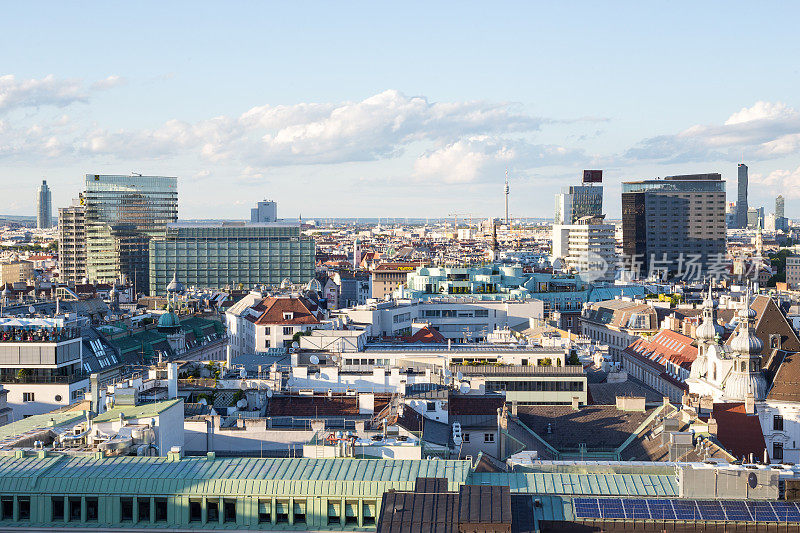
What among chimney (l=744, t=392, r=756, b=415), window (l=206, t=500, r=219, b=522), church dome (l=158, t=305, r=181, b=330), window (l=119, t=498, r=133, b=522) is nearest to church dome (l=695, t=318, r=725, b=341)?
chimney (l=744, t=392, r=756, b=415)

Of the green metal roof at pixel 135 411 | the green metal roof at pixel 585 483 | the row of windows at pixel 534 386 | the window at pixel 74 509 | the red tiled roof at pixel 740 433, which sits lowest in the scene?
the red tiled roof at pixel 740 433

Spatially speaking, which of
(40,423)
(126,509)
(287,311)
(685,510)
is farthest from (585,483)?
(287,311)

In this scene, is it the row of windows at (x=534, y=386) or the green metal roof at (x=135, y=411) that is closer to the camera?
the green metal roof at (x=135, y=411)

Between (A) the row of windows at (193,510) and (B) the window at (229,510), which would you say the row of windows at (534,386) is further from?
(B) the window at (229,510)

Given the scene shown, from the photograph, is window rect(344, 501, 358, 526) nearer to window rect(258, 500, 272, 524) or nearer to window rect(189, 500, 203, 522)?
window rect(258, 500, 272, 524)

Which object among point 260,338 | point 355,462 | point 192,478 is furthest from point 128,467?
point 260,338

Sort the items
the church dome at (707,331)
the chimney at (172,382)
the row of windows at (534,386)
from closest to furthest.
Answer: the chimney at (172,382)
the row of windows at (534,386)
the church dome at (707,331)

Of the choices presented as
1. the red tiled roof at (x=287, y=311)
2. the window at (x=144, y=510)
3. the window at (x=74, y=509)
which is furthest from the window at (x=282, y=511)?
the red tiled roof at (x=287, y=311)
